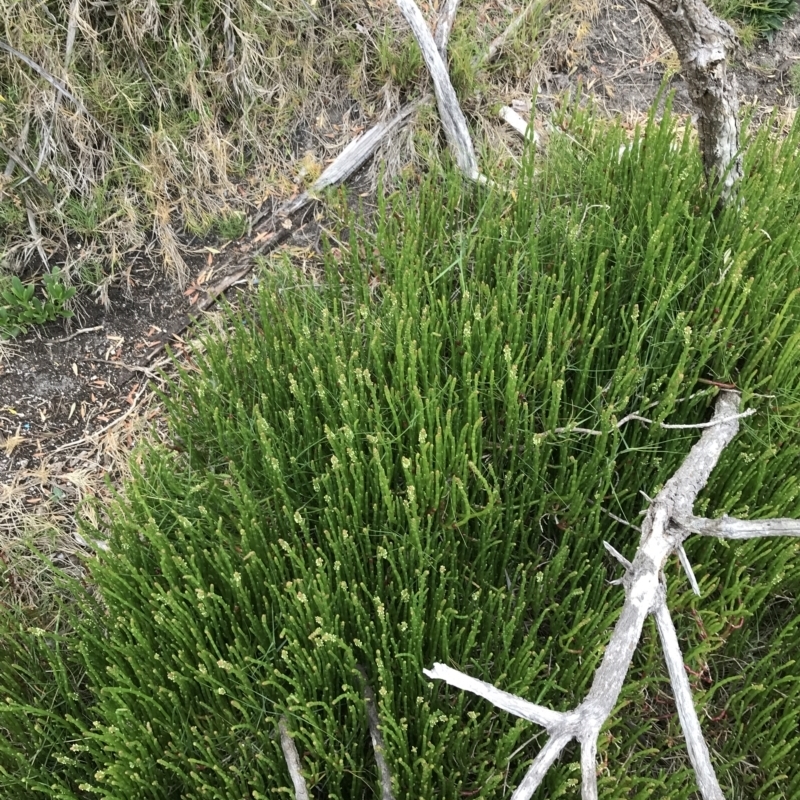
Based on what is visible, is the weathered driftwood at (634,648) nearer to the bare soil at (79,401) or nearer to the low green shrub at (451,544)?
the low green shrub at (451,544)

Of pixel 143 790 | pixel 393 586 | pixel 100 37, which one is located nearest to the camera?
pixel 143 790

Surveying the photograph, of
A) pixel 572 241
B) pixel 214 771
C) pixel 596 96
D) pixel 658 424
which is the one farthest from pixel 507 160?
pixel 214 771

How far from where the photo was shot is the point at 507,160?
2.63 meters

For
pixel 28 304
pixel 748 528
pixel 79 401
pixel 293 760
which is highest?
pixel 748 528

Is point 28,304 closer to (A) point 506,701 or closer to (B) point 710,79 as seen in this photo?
(A) point 506,701

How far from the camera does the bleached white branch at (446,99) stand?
8.05ft

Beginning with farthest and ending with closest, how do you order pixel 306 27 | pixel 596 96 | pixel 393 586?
pixel 596 96 < pixel 306 27 < pixel 393 586

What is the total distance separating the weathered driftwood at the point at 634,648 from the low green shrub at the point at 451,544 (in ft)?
0.50

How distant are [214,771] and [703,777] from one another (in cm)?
100

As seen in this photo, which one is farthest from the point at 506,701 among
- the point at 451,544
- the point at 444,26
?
the point at 444,26

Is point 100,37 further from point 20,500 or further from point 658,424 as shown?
point 658,424

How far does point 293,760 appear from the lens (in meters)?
1.41

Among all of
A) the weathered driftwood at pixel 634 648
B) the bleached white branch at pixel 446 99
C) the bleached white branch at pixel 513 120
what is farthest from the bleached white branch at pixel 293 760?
the bleached white branch at pixel 513 120

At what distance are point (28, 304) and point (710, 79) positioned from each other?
232 centimetres
